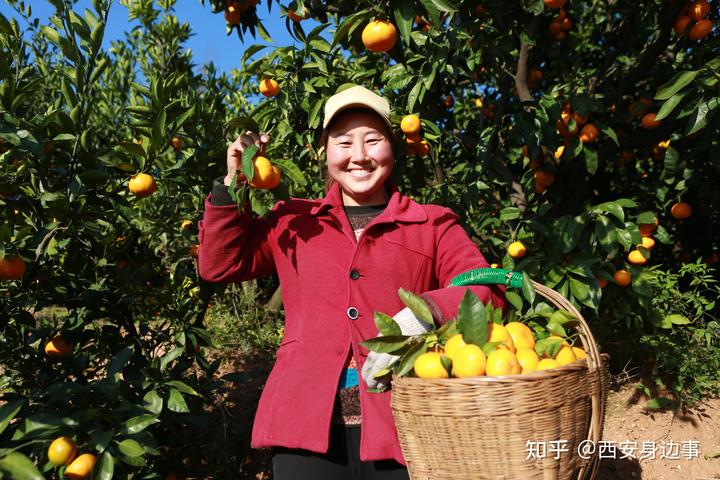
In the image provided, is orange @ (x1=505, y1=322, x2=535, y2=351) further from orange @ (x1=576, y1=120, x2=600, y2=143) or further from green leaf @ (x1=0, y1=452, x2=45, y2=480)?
orange @ (x1=576, y1=120, x2=600, y2=143)

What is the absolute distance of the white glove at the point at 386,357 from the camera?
1.16m

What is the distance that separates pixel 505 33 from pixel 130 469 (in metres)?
2.17

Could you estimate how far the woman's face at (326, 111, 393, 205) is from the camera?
150cm

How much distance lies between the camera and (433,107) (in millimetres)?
2855

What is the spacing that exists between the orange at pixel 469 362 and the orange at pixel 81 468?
88cm

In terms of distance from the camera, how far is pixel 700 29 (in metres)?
2.51

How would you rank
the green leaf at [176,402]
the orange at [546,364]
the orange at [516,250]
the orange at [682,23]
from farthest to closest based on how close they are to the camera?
the orange at [682,23], the orange at [516,250], the green leaf at [176,402], the orange at [546,364]

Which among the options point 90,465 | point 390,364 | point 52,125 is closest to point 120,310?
point 52,125

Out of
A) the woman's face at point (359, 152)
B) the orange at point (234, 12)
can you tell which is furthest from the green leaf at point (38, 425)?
the orange at point (234, 12)

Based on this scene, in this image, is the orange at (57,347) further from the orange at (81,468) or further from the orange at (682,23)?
the orange at (682,23)

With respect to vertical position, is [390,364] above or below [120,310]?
below

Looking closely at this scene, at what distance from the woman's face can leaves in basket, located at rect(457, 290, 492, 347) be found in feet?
1.70

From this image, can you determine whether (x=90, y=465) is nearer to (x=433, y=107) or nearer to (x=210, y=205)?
(x=210, y=205)

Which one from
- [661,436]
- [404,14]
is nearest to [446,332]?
[404,14]
